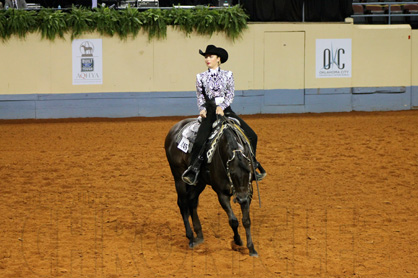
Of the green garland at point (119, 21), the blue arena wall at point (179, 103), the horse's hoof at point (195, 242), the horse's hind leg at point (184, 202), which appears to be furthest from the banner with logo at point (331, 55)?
the horse's hoof at point (195, 242)

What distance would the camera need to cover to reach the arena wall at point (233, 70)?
72.7 feet

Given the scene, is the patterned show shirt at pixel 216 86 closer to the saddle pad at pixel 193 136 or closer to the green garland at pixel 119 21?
the saddle pad at pixel 193 136

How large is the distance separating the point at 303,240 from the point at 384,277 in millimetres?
1621

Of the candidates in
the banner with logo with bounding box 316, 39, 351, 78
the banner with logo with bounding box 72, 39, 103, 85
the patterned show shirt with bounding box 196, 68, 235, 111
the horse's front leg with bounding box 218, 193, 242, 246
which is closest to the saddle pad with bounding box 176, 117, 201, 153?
the patterned show shirt with bounding box 196, 68, 235, 111

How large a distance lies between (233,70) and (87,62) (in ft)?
16.4

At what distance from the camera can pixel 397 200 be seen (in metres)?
10.8

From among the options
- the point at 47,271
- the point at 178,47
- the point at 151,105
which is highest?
the point at 178,47

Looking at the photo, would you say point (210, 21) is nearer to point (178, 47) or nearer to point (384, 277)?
point (178, 47)

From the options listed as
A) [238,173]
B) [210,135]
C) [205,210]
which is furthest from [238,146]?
[205,210]

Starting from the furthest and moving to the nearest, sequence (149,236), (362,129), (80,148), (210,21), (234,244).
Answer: (210,21) < (362,129) < (80,148) < (149,236) < (234,244)

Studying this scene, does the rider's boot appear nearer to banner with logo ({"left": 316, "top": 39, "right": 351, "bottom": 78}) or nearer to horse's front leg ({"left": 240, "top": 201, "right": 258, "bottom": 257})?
horse's front leg ({"left": 240, "top": 201, "right": 258, "bottom": 257})

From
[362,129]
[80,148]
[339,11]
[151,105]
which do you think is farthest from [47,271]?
[339,11]

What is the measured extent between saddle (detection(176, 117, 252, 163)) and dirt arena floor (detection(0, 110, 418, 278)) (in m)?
1.27

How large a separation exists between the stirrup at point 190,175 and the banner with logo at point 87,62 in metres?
14.7
